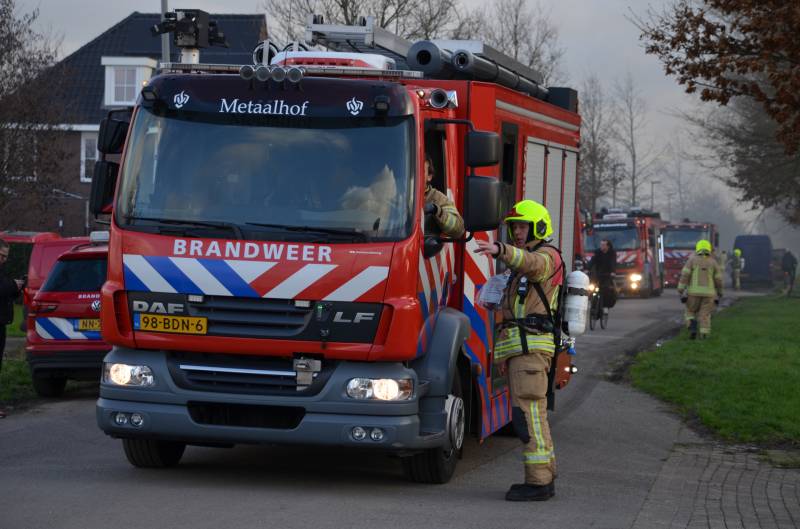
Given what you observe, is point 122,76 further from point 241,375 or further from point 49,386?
point 241,375

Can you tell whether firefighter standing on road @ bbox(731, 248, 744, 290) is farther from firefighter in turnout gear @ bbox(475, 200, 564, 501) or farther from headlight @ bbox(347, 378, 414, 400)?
headlight @ bbox(347, 378, 414, 400)

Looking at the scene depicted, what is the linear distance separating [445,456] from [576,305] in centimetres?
191

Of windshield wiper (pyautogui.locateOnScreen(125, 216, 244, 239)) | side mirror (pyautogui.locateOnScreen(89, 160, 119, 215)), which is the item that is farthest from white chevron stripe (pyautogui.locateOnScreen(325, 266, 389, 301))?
side mirror (pyautogui.locateOnScreen(89, 160, 119, 215))

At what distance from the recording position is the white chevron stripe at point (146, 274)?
8.65m

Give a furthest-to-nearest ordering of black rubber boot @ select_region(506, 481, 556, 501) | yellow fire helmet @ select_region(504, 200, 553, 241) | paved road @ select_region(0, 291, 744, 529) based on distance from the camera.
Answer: yellow fire helmet @ select_region(504, 200, 553, 241) → black rubber boot @ select_region(506, 481, 556, 501) → paved road @ select_region(0, 291, 744, 529)

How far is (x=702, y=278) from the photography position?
940 inches

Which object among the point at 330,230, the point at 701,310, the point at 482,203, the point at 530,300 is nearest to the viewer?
the point at 330,230

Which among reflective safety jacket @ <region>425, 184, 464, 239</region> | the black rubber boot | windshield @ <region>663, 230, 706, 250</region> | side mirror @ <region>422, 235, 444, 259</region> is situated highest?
windshield @ <region>663, 230, 706, 250</region>

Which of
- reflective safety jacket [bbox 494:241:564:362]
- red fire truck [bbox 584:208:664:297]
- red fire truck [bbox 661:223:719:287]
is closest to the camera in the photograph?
reflective safety jacket [bbox 494:241:564:362]

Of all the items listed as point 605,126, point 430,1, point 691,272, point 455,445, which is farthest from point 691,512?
point 605,126

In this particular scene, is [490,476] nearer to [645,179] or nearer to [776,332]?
[776,332]

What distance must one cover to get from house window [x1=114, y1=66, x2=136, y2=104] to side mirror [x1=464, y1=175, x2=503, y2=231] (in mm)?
45955

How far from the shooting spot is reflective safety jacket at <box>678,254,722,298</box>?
77.7 feet

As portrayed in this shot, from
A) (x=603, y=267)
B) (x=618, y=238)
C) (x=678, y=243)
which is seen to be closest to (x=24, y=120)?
(x=603, y=267)
